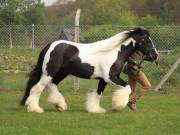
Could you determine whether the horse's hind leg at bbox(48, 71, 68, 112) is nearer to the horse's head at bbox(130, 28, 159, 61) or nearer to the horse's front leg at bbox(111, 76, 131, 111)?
the horse's front leg at bbox(111, 76, 131, 111)

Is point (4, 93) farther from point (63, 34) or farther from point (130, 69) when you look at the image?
point (130, 69)

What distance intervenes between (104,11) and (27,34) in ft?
127

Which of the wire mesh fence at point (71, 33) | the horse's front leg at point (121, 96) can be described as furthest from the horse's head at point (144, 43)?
the wire mesh fence at point (71, 33)

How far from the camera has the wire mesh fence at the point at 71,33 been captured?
1695cm

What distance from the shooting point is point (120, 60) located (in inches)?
460

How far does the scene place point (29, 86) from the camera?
12.0m

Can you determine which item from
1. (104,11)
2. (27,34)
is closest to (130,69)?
(27,34)

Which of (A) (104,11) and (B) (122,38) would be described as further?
(A) (104,11)

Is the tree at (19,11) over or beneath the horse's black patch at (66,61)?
beneath

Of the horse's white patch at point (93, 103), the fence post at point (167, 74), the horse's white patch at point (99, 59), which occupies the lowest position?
the fence post at point (167, 74)

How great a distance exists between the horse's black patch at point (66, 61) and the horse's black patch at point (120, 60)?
1.36 feet

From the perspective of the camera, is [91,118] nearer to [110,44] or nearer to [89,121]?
[89,121]

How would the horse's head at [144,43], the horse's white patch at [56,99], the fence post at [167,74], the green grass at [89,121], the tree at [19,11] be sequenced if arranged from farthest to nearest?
the tree at [19,11] < the fence post at [167,74] < the horse's head at [144,43] < the horse's white patch at [56,99] < the green grass at [89,121]

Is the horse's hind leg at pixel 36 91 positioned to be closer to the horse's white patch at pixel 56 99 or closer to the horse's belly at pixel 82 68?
the horse's white patch at pixel 56 99
